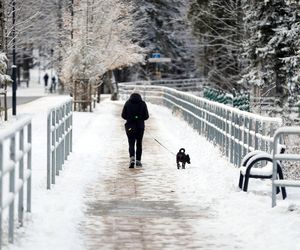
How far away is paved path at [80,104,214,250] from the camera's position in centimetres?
884

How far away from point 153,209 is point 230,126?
5.83m

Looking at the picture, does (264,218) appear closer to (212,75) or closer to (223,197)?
(223,197)

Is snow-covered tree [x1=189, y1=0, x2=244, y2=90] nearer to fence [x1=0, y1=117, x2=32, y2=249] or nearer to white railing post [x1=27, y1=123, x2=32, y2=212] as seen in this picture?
white railing post [x1=27, y1=123, x2=32, y2=212]

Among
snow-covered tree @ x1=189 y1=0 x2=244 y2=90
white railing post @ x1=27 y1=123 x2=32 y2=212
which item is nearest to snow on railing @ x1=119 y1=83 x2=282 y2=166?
white railing post @ x1=27 y1=123 x2=32 y2=212

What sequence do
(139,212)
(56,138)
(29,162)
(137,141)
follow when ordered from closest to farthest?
(29,162)
(139,212)
(56,138)
(137,141)

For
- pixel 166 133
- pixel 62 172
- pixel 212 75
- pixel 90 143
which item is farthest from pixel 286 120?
pixel 212 75

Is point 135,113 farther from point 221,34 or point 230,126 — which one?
point 221,34

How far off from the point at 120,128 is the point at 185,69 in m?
44.7

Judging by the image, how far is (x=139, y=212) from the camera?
10.7 m

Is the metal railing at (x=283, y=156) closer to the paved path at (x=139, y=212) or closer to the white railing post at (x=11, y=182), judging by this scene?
the paved path at (x=139, y=212)

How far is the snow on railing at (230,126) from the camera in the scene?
1287 centimetres

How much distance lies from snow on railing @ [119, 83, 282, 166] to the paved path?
1.35m

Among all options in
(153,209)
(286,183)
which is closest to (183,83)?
(153,209)

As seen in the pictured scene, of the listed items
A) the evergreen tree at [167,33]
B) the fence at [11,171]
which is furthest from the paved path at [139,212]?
the evergreen tree at [167,33]
